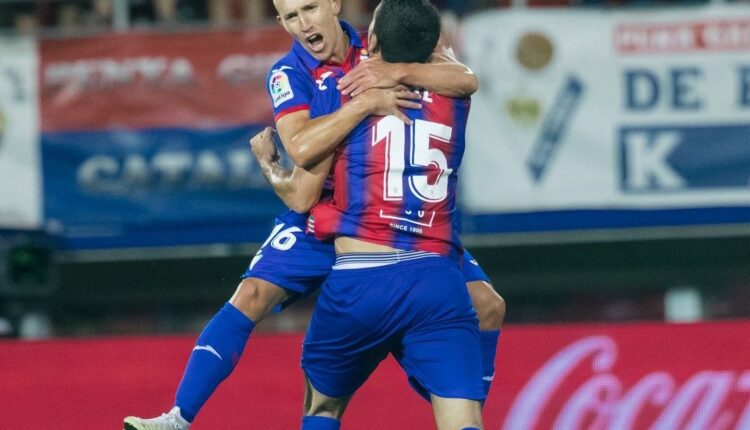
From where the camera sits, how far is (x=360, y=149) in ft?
13.8

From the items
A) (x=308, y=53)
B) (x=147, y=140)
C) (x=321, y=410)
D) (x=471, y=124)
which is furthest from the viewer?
(x=147, y=140)

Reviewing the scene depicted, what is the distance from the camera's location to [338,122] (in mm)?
4184

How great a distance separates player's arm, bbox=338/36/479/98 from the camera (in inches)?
166

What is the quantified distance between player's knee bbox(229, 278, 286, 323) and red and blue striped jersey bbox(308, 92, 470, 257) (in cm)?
60

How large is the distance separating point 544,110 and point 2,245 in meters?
3.46

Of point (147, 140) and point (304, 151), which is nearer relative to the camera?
point (304, 151)

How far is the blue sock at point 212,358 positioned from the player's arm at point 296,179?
45 centimetres

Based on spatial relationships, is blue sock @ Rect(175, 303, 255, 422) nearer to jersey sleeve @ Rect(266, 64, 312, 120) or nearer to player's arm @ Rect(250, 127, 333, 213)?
player's arm @ Rect(250, 127, 333, 213)

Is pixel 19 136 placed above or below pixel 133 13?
below

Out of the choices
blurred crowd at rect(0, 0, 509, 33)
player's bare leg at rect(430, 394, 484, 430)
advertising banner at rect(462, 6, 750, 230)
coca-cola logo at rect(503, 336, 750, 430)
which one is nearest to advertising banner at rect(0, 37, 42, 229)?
blurred crowd at rect(0, 0, 509, 33)

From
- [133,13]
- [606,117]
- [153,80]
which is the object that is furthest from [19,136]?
[606,117]

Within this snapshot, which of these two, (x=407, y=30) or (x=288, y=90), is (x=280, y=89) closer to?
(x=288, y=90)

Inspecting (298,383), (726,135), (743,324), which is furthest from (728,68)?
(298,383)

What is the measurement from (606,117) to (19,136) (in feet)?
12.5
